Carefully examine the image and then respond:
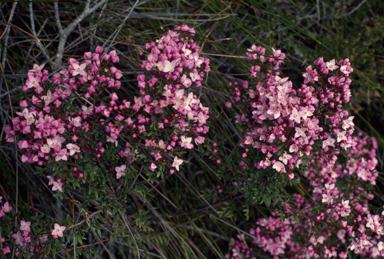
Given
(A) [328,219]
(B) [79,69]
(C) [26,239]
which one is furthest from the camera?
(A) [328,219]

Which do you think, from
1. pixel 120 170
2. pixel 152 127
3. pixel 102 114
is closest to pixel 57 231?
pixel 120 170

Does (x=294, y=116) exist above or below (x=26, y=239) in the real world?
above

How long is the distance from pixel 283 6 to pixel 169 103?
2695mm

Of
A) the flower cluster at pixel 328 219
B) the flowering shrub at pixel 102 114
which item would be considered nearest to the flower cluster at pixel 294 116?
the flower cluster at pixel 328 219

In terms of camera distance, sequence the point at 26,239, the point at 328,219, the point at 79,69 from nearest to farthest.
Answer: the point at 79,69 → the point at 26,239 → the point at 328,219

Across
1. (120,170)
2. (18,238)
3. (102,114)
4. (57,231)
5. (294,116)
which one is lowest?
(18,238)

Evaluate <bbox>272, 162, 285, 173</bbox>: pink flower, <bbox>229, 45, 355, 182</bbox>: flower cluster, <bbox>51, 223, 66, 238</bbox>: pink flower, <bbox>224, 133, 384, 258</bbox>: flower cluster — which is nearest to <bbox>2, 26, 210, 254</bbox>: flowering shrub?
<bbox>51, 223, 66, 238</bbox>: pink flower

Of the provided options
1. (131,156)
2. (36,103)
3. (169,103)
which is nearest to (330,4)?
(169,103)

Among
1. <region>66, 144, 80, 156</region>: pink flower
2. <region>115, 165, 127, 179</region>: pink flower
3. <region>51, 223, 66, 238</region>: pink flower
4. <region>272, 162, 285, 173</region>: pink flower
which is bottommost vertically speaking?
<region>51, 223, 66, 238</region>: pink flower

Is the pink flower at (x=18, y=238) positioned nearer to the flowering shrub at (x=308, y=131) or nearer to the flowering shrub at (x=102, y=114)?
the flowering shrub at (x=102, y=114)

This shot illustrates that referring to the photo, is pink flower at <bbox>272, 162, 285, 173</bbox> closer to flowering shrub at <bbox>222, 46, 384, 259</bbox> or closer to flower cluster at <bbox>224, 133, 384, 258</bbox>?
flowering shrub at <bbox>222, 46, 384, 259</bbox>

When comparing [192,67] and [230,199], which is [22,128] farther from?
[230,199]

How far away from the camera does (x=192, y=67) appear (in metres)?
2.34

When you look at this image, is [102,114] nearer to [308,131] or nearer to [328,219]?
[308,131]
